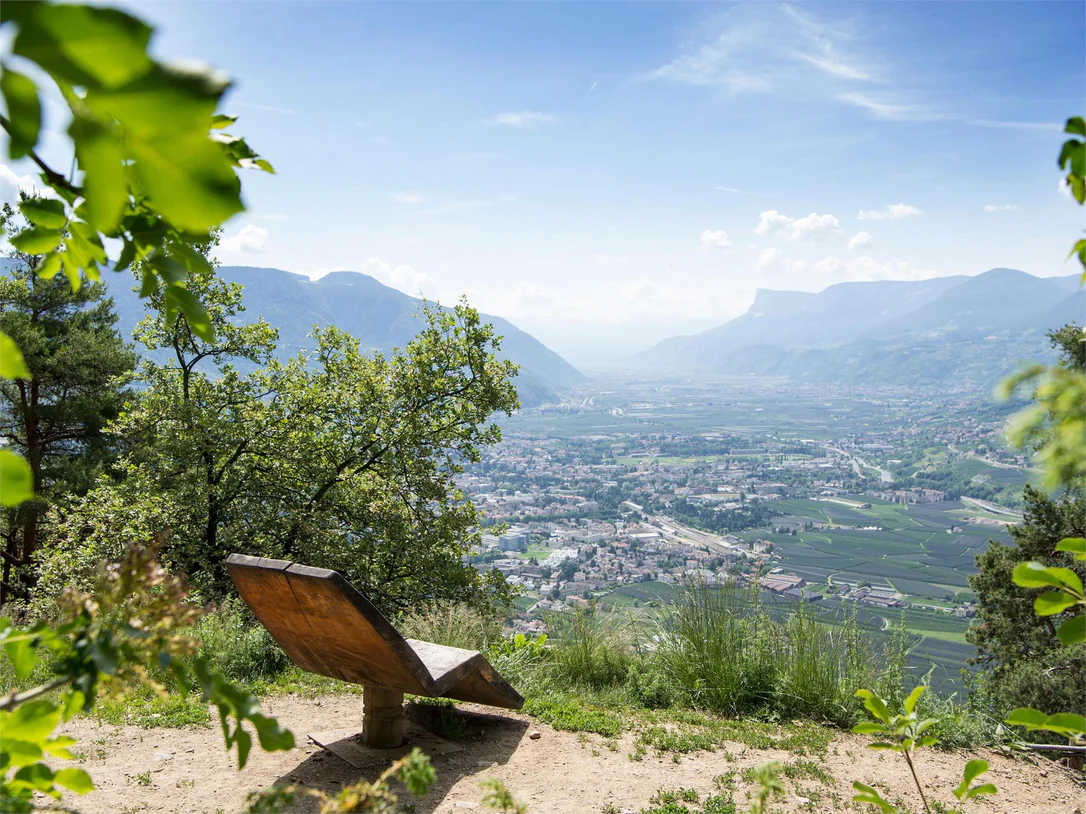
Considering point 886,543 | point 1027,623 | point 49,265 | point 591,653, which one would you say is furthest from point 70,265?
point 886,543

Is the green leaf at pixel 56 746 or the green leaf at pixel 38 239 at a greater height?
the green leaf at pixel 38 239

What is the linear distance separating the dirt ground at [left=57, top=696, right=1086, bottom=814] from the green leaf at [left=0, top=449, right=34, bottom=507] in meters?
3.68

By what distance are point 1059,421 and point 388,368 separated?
1320 centimetres

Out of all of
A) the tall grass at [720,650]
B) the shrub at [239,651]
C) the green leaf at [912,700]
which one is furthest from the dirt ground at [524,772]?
the green leaf at [912,700]

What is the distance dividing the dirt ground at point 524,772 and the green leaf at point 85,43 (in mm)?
4143

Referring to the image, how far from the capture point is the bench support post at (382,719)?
15.3 feet

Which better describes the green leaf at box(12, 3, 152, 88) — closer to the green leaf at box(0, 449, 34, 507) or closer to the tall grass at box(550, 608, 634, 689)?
the green leaf at box(0, 449, 34, 507)

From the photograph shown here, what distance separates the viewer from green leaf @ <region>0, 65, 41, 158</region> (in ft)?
1.77

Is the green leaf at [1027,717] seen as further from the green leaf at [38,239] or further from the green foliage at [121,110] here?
the green leaf at [38,239]

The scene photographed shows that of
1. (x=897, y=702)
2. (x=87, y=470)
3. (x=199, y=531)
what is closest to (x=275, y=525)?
(x=199, y=531)

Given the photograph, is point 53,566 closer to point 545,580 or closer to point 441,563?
point 441,563

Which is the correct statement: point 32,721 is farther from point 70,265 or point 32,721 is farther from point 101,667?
point 70,265

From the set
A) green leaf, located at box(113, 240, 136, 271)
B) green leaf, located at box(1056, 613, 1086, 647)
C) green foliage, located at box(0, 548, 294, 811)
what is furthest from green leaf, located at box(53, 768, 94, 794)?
green leaf, located at box(1056, 613, 1086, 647)

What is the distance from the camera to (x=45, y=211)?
45.9 inches
